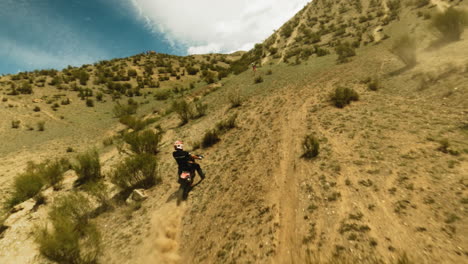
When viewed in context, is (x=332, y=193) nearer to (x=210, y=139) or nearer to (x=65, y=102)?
(x=210, y=139)

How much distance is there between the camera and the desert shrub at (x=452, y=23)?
11172mm

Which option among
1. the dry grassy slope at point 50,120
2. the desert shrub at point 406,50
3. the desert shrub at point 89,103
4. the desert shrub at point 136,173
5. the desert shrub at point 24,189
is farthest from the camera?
the desert shrub at point 89,103

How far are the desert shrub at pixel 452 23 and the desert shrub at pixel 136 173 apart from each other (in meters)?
18.0

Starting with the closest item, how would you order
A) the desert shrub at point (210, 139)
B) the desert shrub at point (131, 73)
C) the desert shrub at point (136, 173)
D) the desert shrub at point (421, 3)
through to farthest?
the desert shrub at point (136, 173) → the desert shrub at point (210, 139) → the desert shrub at point (421, 3) → the desert shrub at point (131, 73)

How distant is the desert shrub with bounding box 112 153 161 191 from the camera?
693cm

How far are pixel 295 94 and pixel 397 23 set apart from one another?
19008 millimetres

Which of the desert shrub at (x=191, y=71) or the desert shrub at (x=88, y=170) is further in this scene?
the desert shrub at (x=191, y=71)

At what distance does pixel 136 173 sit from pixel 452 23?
19.1 m

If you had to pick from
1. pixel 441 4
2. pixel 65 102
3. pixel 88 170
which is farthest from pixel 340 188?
pixel 65 102

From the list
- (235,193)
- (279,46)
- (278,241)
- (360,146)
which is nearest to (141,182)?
(235,193)

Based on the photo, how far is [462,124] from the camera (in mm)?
5594

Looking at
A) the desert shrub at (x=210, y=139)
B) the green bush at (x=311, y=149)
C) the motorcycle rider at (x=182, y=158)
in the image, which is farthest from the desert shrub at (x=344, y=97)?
the motorcycle rider at (x=182, y=158)

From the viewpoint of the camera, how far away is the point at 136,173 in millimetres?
7211

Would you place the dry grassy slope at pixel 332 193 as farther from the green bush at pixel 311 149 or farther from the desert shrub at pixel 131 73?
the desert shrub at pixel 131 73
